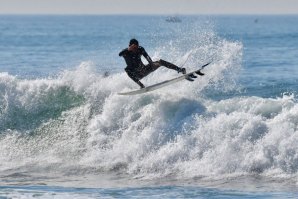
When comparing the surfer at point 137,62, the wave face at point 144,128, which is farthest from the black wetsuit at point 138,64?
the wave face at point 144,128

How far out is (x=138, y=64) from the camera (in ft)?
60.8

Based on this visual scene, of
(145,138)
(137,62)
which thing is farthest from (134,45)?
(145,138)

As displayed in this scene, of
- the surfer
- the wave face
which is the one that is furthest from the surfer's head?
the wave face

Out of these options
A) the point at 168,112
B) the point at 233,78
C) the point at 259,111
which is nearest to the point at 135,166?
the point at 168,112

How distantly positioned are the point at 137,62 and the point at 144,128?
2097mm

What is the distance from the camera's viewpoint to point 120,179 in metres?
17.5

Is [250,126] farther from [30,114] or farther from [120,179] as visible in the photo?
[30,114]

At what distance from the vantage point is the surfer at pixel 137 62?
18.2 metres

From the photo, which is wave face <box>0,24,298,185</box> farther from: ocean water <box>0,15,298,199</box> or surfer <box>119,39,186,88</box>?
surfer <box>119,39,186,88</box>

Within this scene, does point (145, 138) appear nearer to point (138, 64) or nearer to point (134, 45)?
point (138, 64)

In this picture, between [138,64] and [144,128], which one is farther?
[144,128]

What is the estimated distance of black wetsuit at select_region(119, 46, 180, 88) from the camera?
1827 cm

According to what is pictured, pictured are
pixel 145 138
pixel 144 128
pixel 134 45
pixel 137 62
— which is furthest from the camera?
pixel 144 128

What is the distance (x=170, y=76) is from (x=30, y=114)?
450 centimetres
